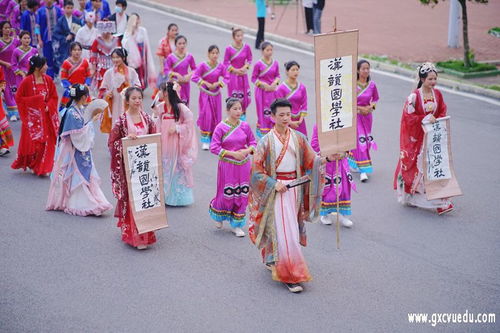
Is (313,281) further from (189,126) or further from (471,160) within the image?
(471,160)

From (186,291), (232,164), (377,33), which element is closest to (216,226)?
(232,164)

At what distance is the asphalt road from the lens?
282 inches

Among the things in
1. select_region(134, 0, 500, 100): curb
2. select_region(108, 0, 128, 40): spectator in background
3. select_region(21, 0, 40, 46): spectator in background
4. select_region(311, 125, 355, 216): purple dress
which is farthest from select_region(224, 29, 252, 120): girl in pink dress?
select_region(21, 0, 40, 46): spectator in background

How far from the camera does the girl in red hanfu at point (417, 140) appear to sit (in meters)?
9.95

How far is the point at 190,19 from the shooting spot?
2366 centimetres

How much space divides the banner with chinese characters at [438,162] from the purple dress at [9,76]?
7.62 metres

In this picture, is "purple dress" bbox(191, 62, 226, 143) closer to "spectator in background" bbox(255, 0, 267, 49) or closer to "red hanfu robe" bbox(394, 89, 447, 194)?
"red hanfu robe" bbox(394, 89, 447, 194)

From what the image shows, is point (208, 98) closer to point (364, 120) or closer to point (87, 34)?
point (364, 120)

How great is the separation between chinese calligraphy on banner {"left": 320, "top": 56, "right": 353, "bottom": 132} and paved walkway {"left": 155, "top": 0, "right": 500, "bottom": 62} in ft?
35.8

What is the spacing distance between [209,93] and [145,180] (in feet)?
13.9

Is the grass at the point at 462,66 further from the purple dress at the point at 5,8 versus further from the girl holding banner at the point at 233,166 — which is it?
the purple dress at the point at 5,8

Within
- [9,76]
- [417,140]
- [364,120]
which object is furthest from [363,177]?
[9,76]

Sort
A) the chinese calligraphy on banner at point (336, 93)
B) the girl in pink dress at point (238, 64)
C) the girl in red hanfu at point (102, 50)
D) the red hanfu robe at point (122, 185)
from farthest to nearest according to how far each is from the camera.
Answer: the girl in red hanfu at point (102, 50) → the girl in pink dress at point (238, 64) → the red hanfu robe at point (122, 185) → the chinese calligraphy on banner at point (336, 93)

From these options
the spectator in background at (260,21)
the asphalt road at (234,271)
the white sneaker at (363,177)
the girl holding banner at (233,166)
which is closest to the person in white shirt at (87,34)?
the asphalt road at (234,271)
